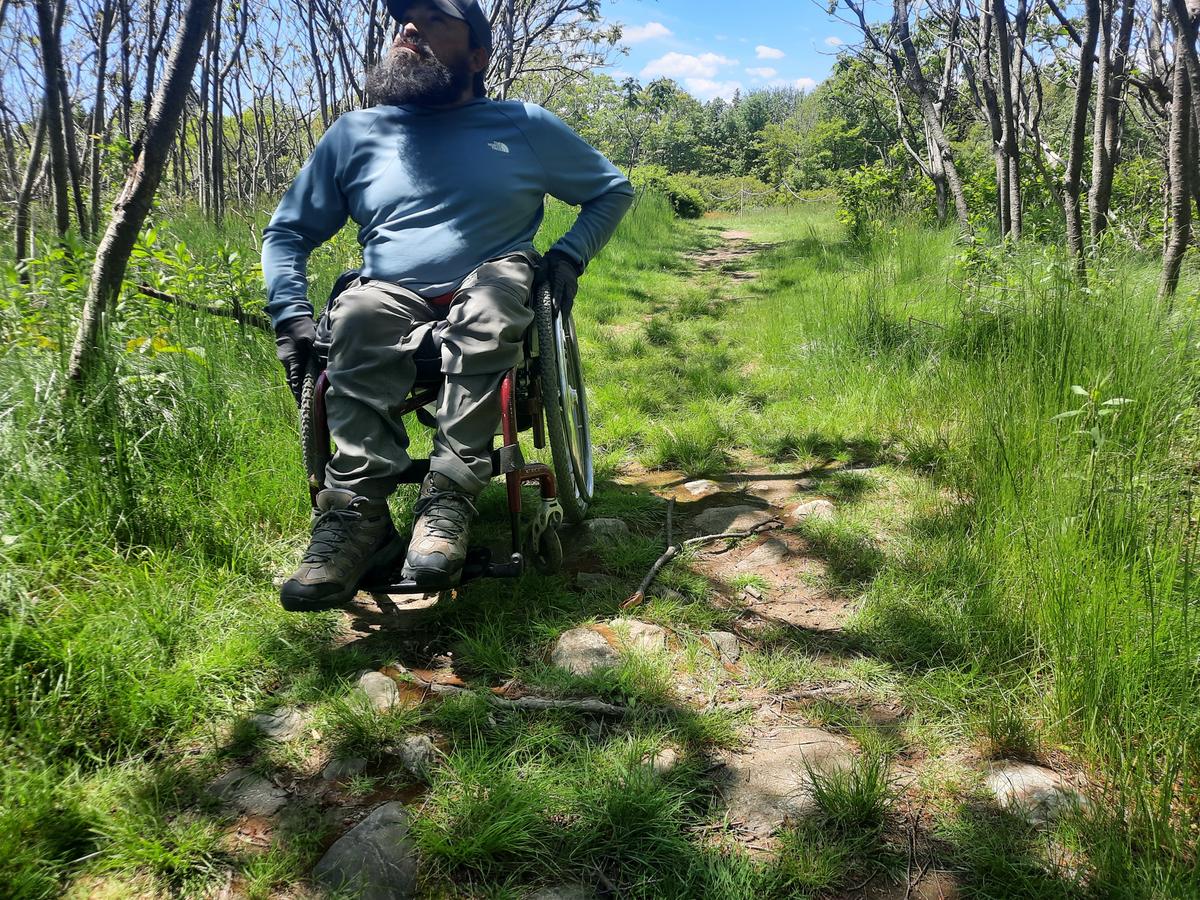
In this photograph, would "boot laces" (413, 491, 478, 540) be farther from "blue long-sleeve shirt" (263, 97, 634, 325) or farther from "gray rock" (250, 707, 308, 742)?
"blue long-sleeve shirt" (263, 97, 634, 325)

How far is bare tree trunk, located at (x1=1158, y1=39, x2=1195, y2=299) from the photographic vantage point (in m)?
2.69

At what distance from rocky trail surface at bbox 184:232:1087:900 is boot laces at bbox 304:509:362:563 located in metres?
0.25

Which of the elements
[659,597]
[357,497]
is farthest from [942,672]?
[357,497]

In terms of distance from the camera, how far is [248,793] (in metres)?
1.35

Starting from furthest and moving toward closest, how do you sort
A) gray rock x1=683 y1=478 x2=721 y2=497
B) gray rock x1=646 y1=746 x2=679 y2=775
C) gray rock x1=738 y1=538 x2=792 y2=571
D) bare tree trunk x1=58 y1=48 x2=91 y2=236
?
bare tree trunk x1=58 y1=48 x2=91 y2=236, gray rock x1=683 y1=478 x2=721 y2=497, gray rock x1=738 y1=538 x2=792 y2=571, gray rock x1=646 y1=746 x2=679 y2=775

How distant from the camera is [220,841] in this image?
1.22 m

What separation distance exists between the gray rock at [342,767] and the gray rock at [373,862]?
0.16 m

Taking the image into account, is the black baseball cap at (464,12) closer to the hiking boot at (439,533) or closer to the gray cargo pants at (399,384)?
the gray cargo pants at (399,384)

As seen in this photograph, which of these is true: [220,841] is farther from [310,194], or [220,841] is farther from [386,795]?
[310,194]

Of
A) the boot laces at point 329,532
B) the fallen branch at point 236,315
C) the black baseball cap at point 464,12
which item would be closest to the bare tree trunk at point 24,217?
the fallen branch at point 236,315

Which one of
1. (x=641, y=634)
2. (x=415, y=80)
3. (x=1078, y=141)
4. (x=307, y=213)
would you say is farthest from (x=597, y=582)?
(x=1078, y=141)

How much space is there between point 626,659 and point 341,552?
2.40 ft

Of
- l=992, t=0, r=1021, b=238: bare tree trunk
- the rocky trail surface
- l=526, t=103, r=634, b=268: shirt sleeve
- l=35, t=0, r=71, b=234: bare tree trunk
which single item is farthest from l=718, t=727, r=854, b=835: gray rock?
l=35, t=0, r=71, b=234: bare tree trunk

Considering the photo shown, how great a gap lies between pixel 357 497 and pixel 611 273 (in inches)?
223
